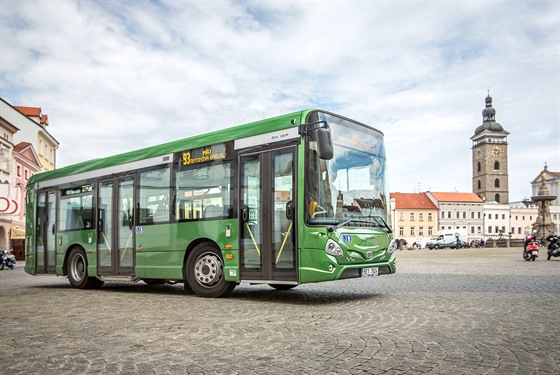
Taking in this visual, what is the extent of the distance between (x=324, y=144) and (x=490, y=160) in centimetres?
15158

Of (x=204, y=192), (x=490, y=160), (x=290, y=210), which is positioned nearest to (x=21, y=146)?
(x=204, y=192)

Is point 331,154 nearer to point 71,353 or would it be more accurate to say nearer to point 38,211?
point 71,353

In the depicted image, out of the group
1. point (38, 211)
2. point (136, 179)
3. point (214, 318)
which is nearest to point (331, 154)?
point (214, 318)

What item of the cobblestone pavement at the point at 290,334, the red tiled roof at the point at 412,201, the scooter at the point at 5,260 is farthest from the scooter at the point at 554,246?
the red tiled roof at the point at 412,201

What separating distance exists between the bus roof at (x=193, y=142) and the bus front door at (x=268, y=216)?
1.47ft

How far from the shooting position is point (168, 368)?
5.07 meters

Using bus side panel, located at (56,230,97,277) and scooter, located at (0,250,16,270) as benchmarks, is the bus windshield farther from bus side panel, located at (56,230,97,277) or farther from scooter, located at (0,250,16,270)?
scooter, located at (0,250,16,270)

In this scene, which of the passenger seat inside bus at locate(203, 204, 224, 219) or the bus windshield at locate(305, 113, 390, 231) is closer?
the bus windshield at locate(305, 113, 390, 231)

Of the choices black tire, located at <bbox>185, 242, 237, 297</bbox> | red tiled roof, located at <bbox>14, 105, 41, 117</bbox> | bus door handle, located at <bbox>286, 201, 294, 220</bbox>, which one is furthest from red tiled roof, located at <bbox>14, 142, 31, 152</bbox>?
bus door handle, located at <bbox>286, 201, 294, 220</bbox>

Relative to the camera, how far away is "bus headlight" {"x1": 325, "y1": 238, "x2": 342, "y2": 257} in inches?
365

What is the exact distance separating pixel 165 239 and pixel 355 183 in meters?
4.20

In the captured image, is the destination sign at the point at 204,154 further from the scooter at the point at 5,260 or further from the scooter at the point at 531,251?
the scooter at the point at 5,260

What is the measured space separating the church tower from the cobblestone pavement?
480ft

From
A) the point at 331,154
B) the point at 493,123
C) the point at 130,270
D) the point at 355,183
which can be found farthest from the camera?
the point at 493,123
